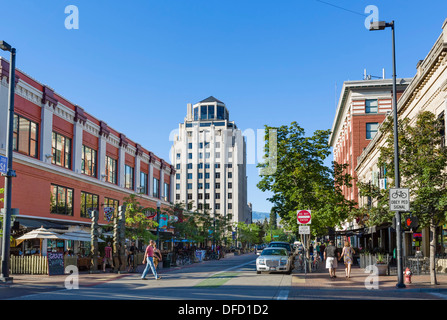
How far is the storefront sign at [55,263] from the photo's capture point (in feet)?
90.5

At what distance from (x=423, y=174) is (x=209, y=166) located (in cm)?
14014

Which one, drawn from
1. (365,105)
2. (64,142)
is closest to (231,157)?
(365,105)

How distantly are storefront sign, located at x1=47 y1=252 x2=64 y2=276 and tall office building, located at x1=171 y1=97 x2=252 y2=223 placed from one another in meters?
130

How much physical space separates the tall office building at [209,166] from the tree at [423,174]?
135 meters

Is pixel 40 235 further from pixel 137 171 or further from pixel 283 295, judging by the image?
pixel 137 171

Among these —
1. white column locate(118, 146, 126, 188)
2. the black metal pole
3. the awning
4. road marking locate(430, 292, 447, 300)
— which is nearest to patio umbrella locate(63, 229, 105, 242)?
the awning

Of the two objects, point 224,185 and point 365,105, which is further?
point 224,185

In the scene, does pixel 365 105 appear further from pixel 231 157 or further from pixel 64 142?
pixel 231 157

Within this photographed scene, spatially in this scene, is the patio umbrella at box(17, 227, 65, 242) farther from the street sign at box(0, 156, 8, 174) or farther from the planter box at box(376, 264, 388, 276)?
the planter box at box(376, 264, 388, 276)

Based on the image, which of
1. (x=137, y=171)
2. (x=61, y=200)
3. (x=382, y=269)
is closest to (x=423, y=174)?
(x=382, y=269)

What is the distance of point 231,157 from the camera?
6398 inches

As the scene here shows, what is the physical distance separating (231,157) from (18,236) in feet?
429

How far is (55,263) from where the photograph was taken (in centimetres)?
2805

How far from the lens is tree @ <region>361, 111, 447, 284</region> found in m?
20.5
